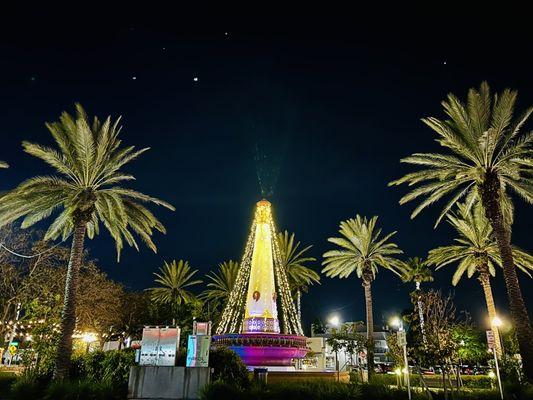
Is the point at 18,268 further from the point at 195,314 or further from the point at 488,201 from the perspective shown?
the point at 488,201

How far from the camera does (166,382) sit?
1580 centimetres

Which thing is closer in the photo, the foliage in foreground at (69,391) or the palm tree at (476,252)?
the foliage in foreground at (69,391)

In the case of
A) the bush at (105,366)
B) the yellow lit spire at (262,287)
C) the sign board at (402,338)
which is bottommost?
the bush at (105,366)

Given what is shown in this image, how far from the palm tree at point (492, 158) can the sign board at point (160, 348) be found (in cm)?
1518

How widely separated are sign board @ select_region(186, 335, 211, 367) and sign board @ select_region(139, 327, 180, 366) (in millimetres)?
667

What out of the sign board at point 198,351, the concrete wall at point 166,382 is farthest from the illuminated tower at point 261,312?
the concrete wall at point 166,382

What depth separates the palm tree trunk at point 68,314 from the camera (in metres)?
18.5

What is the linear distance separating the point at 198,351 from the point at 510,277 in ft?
49.2

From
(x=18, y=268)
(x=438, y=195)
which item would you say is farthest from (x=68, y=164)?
(x=438, y=195)

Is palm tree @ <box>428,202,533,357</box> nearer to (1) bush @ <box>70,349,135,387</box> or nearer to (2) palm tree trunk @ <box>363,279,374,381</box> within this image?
(2) palm tree trunk @ <box>363,279,374,381</box>

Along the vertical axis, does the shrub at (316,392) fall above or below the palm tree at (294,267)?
below

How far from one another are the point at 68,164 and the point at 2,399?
1087cm

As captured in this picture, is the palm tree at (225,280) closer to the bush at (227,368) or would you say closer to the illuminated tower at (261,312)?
the illuminated tower at (261,312)

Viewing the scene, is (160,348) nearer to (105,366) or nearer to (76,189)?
(105,366)
